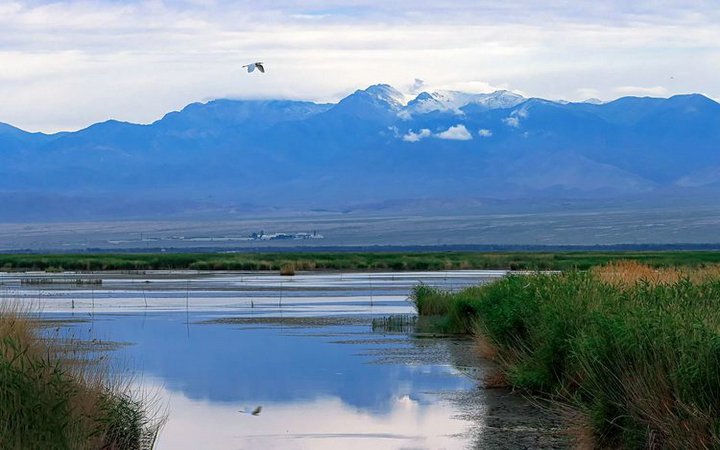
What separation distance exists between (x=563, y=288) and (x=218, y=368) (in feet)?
23.6

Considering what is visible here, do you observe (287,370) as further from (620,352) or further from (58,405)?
(58,405)

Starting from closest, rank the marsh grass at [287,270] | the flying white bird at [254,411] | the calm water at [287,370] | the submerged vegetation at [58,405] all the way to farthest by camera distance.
→ 1. the submerged vegetation at [58,405]
2. the calm water at [287,370]
3. the flying white bird at [254,411]
4. the marsh grass at [287,270]

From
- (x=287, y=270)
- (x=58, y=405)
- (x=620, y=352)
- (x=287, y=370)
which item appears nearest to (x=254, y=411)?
(x=287, y=370)

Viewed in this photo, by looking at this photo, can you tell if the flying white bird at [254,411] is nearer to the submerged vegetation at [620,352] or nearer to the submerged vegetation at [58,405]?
the submerged vegetation at [58,405]

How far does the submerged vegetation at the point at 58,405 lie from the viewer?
462 inches

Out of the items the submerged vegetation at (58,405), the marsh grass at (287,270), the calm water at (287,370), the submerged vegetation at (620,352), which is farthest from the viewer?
the marsh grass at (287,270)

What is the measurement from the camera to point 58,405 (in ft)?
39.1

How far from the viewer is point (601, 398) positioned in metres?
14.2

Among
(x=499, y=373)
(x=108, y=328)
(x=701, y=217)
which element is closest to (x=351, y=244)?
(x=701, y=217)

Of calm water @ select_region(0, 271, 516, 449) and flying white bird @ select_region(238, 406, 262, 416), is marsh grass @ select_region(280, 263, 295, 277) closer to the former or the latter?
calm water @ select_region(0, 271, 516, 449)

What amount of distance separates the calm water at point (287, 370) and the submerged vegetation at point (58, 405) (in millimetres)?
1343

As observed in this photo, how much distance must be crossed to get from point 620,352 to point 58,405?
5.59m

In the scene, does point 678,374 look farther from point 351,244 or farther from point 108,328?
point 351,244

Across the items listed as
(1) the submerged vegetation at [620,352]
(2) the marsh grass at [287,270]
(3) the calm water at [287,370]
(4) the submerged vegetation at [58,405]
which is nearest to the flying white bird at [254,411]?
(3) the calm water at [287,370]
